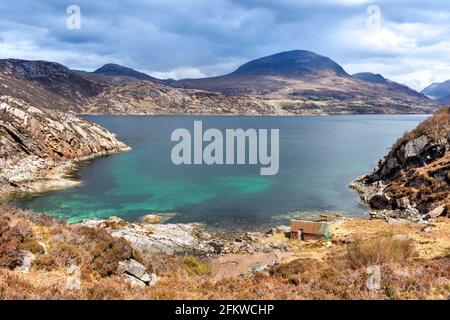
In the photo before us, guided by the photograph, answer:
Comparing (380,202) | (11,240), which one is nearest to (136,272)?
(11,240)

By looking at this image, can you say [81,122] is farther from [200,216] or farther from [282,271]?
[282,271]

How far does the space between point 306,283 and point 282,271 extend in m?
3.33

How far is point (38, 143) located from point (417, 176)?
73173 mm

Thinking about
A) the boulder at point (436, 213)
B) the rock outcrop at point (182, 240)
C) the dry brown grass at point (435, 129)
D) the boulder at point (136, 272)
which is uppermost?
the dry brown grass at point (435, 129)

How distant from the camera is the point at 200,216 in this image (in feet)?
156

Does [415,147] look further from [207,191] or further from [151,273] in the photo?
[151,273]

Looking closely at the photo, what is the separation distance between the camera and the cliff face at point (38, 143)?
217 feet

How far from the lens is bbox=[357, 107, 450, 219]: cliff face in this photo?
4788 centimetres

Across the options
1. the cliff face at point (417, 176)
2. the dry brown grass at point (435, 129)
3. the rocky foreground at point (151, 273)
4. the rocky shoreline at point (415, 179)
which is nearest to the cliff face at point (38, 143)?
the rocky foreground at point (151, 273)

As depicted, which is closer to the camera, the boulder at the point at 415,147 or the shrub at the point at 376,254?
the shrub at the point at 376,254

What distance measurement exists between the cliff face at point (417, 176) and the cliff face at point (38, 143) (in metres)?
53.4

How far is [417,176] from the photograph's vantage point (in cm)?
5481

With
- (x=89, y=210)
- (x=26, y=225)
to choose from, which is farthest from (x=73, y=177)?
(x=26, y=225)

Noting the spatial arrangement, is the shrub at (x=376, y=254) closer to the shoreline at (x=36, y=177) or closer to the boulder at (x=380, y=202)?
the boulder at (x=380, y=202)
